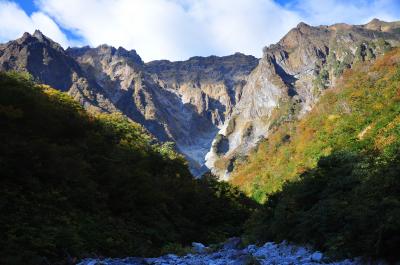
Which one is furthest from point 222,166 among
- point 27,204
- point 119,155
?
point 27,204

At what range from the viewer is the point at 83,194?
2062 centimetres

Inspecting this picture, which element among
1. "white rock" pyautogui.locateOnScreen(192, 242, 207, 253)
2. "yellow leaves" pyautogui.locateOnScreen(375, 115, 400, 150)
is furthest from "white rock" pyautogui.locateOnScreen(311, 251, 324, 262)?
"yellow leaves" pyautogui.locateOnScreen(375, 115, 400, 150)

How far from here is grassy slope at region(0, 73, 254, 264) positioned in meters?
14.7

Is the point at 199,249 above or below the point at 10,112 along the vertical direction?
below

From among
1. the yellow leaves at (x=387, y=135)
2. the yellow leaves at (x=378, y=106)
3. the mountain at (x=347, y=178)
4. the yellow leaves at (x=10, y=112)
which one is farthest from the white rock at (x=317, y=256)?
the yellow leaves at (x=378, y=106)

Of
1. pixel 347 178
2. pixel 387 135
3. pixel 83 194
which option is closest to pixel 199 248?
pixel 83 194

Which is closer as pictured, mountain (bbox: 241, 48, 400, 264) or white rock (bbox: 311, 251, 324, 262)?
mountain (bbox: 241, 48, 400, 264)

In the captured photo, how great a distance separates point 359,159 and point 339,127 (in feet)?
55.3

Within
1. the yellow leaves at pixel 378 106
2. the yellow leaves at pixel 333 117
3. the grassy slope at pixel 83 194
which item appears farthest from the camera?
the yellow leaves at pixel 333 117

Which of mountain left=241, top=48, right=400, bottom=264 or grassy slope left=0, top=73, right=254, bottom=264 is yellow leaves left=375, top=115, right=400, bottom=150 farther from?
grassy slope left=0, top=73, right=254, bottom=264

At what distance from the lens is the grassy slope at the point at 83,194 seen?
14.7m

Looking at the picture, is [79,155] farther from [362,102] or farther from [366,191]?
[362,102]

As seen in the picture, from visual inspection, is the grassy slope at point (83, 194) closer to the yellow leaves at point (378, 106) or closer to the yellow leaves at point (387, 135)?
the yellow leaves at point (387, 135)

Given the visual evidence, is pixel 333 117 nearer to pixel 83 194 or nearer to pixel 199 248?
pixel 199 248
